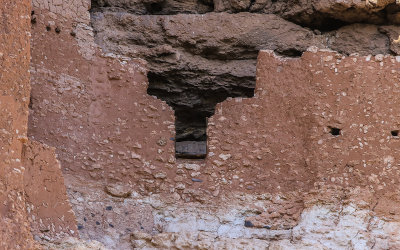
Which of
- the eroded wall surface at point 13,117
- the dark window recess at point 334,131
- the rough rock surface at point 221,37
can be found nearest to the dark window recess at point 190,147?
the rough rock surface at point 221,37

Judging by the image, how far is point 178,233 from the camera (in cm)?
796

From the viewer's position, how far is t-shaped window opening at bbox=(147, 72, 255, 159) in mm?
10469

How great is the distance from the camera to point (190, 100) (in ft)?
35.3

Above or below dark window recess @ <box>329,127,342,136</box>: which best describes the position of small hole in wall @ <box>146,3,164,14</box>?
above

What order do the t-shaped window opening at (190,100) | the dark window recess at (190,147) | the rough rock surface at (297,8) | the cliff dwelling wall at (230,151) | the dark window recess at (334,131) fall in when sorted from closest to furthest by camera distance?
the cliff dwelling wall at (230,151)
the dark window recess at (334,131)
the rough rock surface at (297,8)
the t-shaped window opening at (190,100)
the dark window recess at (190,147)

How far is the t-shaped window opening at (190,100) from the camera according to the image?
10.5 metres

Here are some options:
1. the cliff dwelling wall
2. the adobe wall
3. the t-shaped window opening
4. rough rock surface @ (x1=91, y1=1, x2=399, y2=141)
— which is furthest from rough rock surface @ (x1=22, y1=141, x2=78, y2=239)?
the t-shaped window opening

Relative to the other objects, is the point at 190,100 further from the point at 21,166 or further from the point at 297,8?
the point at 21,166

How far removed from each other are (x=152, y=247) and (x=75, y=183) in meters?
0.98

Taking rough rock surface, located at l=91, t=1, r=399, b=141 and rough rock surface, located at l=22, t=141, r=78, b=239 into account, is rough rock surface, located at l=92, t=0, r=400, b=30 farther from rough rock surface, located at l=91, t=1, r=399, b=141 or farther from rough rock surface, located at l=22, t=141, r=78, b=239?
rough rock surface, located at l=22, t=141, r=78, b=239

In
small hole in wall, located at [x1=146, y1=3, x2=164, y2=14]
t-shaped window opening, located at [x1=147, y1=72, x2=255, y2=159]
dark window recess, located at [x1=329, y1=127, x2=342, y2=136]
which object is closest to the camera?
dark window recess, located at [x1=329, y1=127, x2=342, y2=136]

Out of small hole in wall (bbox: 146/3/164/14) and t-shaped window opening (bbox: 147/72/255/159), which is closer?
small hole in wall (bbox: 146/3/164/14)

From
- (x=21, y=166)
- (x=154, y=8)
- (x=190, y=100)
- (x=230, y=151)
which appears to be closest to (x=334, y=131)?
(x=230, y=151)

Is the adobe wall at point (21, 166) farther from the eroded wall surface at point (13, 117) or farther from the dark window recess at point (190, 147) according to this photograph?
the dark window recess at point (190, 147)
